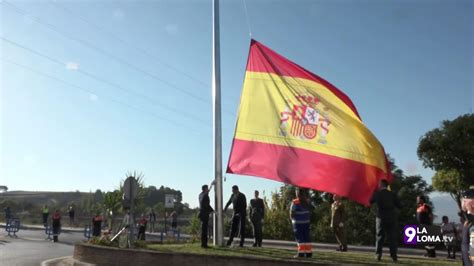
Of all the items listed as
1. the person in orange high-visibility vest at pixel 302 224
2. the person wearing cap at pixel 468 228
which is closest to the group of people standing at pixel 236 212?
the person in orange high-visibility vest at pixel 302 224

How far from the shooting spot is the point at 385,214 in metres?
10.8

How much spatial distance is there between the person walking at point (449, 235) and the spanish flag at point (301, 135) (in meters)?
4.81

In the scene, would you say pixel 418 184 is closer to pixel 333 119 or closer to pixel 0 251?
pixel 333 119

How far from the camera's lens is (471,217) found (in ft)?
13.7

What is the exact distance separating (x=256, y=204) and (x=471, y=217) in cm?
1070

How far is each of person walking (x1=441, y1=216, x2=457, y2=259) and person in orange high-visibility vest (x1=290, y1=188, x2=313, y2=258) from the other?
5.58 m

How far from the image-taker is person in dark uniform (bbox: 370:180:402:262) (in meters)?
10.7

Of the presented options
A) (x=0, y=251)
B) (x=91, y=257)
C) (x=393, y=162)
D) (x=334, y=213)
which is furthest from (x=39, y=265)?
(x=393, y=162)

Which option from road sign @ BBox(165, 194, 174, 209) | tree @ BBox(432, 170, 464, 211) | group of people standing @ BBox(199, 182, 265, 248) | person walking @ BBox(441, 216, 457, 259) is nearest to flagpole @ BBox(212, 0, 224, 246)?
group of people standing @ BBox(199, 182, 265, 248)

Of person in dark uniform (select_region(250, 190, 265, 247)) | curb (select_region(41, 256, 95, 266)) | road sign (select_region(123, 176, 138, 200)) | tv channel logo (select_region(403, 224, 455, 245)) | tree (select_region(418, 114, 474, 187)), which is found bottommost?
curb (select_region(41, 256, 95, 266))

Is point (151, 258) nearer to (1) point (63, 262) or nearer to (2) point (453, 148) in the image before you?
(1) point (63, 262)

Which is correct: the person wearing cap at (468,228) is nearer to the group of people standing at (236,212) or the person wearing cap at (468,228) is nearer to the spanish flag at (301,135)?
the spanish flag at (301,135)

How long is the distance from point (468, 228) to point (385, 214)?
6.81 m

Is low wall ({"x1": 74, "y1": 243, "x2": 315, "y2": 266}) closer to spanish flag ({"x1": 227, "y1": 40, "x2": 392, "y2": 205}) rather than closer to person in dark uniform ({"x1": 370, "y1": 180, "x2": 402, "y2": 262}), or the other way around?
spanish flag ({"x1": 227, "y1": 40, "x2": 392, "y2": 205})
